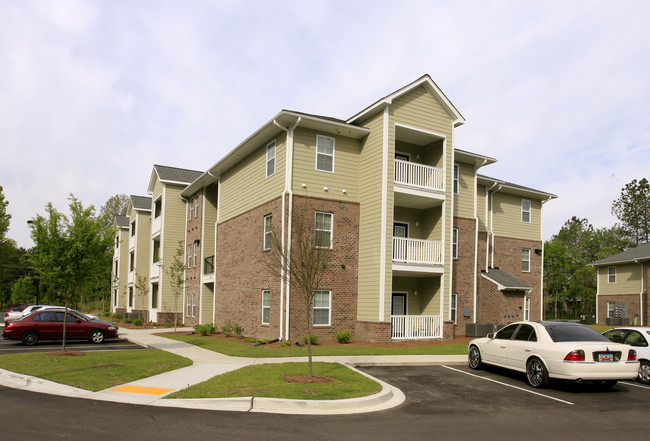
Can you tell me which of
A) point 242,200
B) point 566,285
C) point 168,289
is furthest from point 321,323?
point 566,285

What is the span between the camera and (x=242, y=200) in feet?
81.4

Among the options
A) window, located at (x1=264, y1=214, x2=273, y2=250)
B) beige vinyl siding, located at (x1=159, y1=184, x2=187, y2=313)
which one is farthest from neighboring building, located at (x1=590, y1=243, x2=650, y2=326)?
beige vinyl siding, located at (x1=159, y1=184, x2=187, y2=313)

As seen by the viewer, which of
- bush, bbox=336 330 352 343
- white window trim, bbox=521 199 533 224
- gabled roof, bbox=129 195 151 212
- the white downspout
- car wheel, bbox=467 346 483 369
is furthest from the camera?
gabled roof, bbox=129 195 151 212

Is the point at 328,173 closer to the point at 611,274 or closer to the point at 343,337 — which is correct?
the point at 343,337

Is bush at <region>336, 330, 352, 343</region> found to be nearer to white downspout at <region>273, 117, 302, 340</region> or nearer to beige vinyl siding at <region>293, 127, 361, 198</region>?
white downspout at <region>273, 117, 302, 340</region>

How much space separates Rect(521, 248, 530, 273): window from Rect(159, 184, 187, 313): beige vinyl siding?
2173 centimetres

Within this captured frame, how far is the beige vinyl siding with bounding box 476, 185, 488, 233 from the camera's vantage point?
2738cm

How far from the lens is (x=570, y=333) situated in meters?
11.3

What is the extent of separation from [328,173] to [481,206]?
36.6ft

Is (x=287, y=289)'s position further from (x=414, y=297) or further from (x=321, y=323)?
(x=414, y=297)

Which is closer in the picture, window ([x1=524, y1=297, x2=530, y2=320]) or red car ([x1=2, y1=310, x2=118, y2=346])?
red car ([x1=2, y1=310, x2=118, y2=346])

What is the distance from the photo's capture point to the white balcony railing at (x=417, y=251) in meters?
20.5

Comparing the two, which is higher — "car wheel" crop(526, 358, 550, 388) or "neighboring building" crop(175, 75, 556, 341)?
"neighboring building" crop(175, 75, 556, 341)

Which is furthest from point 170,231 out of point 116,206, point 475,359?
point 116,206
